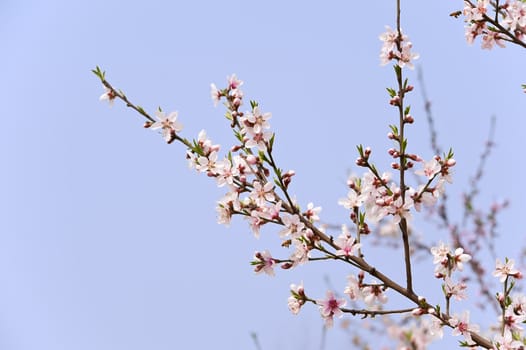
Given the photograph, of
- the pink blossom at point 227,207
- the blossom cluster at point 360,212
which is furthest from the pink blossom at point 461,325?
the pink blossom at point 227,207

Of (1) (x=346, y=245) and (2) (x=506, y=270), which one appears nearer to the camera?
(1) (x=346, y=245)

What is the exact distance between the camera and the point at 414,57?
109 inches

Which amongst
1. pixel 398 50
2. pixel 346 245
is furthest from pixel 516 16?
pixel 346 245

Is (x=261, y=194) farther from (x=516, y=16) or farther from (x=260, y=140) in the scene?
(x=516, y=16)

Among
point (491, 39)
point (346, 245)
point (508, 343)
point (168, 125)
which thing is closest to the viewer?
point (508, 343)

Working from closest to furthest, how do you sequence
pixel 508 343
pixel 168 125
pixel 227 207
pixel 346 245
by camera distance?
1. pixel 508 343
2. pixel 346 245
3. pixel 227 207
4. pixel 168 125

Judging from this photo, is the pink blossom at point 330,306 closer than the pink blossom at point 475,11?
Yes

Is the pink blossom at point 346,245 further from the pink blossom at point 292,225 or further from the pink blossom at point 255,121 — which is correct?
the pink blossom at point 255,121

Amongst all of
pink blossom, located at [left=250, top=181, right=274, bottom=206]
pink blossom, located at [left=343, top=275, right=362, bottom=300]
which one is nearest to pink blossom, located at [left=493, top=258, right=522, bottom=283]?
pink blossom, located at [left=343, top=275, right=362, bottom=300]

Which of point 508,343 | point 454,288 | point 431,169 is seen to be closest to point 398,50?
point 431,169

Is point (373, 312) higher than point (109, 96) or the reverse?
the reverse

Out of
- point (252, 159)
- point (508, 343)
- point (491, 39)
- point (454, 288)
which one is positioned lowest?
point (508, 343)

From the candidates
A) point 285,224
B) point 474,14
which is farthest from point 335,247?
point 474,14

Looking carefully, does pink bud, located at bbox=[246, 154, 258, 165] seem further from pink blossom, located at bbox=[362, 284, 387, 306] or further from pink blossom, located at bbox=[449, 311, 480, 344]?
pink blossom, located at bbox=[449, 311, 480, 344]
